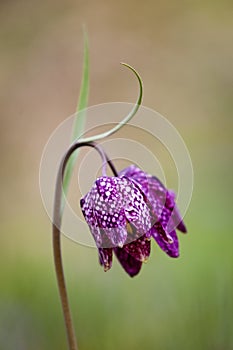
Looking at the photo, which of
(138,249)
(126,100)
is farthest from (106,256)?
(126,100)

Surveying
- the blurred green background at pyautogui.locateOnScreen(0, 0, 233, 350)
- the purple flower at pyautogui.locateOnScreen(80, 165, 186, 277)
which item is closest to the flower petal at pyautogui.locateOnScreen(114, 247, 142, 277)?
the purple flower at pyautogui.locateOnScreen(80, 165, 186, 277)

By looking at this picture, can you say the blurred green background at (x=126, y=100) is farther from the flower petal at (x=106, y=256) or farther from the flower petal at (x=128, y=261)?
the flower petal at (x=106, y=256)

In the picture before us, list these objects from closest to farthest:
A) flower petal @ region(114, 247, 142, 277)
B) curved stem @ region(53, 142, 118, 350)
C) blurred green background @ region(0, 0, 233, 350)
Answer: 1. curved stem @ region(53, 142, 118, 350)
2. flower petal @ region(114, 247, 142, 277)
3. blurred green background @ region(0, 0, 233, 350)

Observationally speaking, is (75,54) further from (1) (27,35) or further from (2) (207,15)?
(2) (207,15)

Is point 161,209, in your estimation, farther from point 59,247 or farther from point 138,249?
point 59,247

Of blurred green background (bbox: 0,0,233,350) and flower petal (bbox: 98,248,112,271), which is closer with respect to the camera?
flower petal (bbox: 98,248,112,271)

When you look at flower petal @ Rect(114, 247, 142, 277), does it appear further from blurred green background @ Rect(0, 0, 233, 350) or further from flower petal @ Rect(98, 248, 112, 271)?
blurred green background @ Rect(0, 0, 233, 350)

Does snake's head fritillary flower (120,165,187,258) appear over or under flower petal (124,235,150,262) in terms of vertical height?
over

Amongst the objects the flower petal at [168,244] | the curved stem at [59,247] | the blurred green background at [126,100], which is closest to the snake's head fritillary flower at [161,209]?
the flower petal at [168,244]

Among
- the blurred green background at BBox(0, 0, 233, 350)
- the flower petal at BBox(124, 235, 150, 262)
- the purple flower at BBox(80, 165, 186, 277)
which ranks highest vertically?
the blurred green background at BBox(0, 0, 233, 350)
